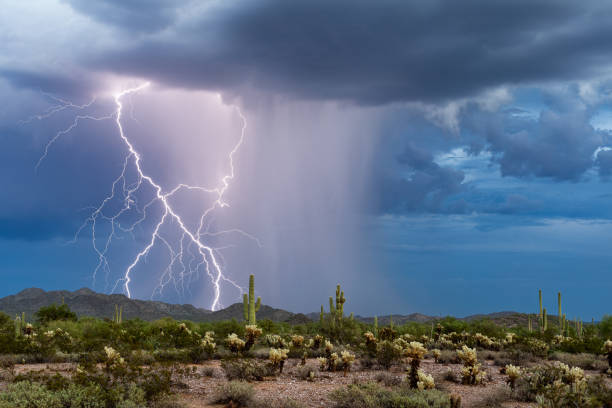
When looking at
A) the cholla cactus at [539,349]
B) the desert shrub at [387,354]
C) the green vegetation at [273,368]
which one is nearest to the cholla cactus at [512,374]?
the green vegetation at [273,368]

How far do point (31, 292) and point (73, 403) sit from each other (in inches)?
4228

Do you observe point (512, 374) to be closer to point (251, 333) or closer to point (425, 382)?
point (425, 382)

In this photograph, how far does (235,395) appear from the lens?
10.6 m

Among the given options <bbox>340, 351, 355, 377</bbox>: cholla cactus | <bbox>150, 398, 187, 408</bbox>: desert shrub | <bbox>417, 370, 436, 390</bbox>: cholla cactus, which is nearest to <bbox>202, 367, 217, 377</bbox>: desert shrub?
<bbox>340, 351, 355, 377</bbox>: cholla cactus

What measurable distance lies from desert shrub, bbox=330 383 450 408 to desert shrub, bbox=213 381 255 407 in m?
1.68

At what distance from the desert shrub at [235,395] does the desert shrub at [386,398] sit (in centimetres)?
168

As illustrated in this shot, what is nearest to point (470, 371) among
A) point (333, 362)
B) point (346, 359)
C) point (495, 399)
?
point (495, 399)

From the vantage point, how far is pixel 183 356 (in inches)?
654

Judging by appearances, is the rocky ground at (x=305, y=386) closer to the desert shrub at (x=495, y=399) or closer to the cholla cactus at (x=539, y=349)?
the desert shrub at (x=495, y=399)

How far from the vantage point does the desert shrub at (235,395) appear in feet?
34.6

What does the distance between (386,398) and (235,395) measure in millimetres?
3019

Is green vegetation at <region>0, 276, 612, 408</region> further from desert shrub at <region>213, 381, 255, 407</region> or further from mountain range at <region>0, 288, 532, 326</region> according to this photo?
mountain range at <region>0, 288, 532, 326</region>

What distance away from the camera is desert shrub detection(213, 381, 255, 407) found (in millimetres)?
10555

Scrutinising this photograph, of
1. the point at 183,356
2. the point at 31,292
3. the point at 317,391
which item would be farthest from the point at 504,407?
the point at 31,292
